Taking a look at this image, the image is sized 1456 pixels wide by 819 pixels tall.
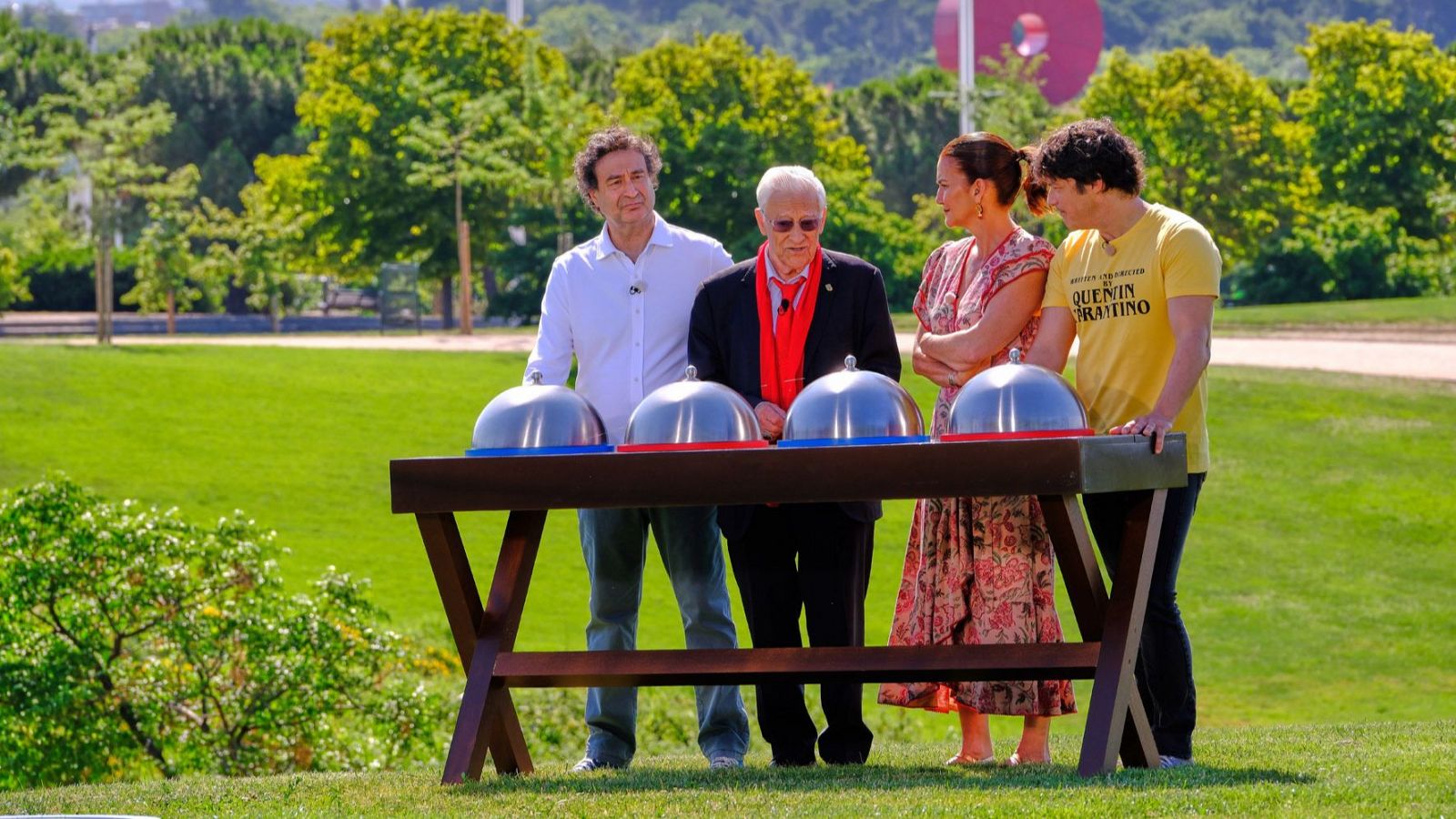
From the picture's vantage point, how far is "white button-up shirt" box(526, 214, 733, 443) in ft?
24.1

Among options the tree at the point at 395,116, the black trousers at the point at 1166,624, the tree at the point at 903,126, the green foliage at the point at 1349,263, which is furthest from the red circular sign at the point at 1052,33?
the black trousers at the point at 1166,624

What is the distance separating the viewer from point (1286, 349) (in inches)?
1321

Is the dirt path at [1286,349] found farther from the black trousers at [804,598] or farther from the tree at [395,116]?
the black trousers at [804,598]

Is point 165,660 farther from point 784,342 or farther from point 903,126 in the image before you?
point 903,126

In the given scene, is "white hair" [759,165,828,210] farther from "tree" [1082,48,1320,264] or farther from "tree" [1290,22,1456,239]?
"tree" [1290,22,1456,239]

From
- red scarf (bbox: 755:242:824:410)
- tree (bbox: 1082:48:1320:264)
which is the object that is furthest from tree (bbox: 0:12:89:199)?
red scarf (bbox: 755:242:824:410)

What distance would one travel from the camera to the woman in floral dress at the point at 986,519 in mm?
6664

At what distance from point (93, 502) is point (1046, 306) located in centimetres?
816

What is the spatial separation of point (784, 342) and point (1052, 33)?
7823 cm

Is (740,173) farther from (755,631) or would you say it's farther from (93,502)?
(755,631)

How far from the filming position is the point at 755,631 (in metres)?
6.94

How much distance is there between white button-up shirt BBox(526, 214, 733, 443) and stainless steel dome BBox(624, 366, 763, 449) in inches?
46.6

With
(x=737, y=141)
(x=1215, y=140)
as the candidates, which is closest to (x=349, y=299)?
(x=737, y=141)

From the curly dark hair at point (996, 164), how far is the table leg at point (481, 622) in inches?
71.5
